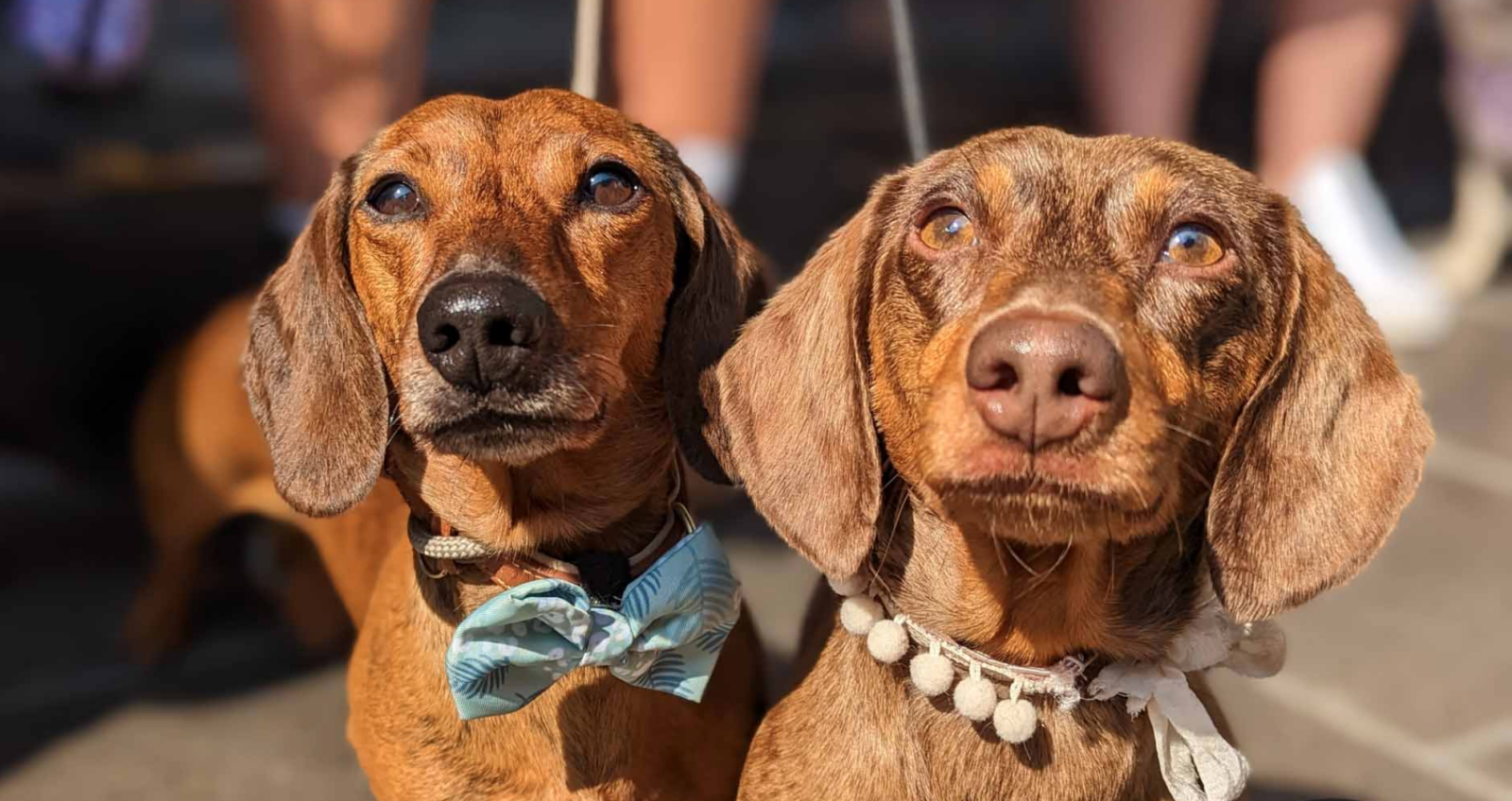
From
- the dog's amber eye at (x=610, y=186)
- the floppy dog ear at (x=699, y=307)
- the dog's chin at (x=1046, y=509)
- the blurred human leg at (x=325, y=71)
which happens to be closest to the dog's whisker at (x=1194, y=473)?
the dog's chin at (x=1046, y=509)

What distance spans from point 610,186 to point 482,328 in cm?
44

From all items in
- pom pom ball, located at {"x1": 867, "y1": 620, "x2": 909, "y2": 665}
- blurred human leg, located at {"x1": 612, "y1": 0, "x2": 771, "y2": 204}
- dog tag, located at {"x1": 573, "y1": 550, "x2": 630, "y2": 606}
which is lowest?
dog tag, located at {"x1": 573, "y1": 550, "x2": 630, "y2": 606}

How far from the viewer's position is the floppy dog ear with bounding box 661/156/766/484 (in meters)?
2.40

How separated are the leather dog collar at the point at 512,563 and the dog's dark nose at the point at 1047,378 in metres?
0.81

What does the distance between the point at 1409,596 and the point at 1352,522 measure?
226 centimetres

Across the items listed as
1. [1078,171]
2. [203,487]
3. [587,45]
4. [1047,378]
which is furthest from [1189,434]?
[203,487]

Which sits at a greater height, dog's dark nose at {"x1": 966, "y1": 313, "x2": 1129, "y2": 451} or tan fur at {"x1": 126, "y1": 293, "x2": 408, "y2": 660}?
dog's dark nose at {"x1": 966, "y1": 313, "x2": 1129, "y2": 451}

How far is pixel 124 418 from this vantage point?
4.17m

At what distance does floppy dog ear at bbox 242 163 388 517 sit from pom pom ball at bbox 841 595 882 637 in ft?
2.61

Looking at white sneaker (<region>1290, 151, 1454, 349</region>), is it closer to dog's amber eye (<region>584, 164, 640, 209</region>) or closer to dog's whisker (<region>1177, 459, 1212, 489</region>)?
dog's whisker (<region>1177, 459, 1212, 489</region>)

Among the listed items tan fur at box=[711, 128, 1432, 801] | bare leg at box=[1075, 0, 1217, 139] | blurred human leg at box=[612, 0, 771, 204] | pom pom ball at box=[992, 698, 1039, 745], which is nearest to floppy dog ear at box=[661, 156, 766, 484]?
tan fur at box=[711, 128, 1432, 801]

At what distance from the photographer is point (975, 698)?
2109 millimetres

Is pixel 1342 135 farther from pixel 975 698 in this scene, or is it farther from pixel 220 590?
pixel 220 590

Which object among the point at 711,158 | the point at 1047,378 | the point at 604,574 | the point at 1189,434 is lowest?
the point at 604,574
